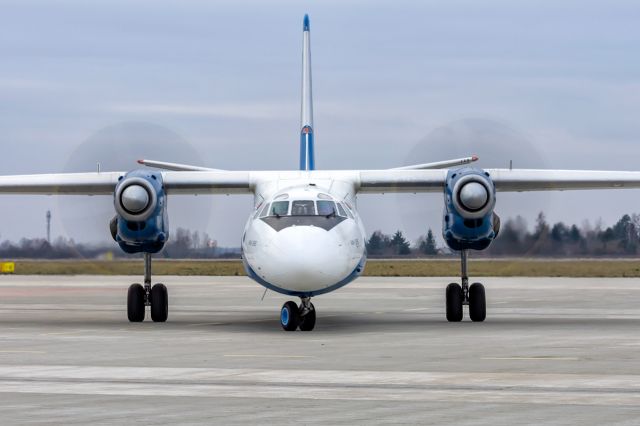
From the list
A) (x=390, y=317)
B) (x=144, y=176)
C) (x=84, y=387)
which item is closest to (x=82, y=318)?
(x=144, y=176)

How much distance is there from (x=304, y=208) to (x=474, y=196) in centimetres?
379

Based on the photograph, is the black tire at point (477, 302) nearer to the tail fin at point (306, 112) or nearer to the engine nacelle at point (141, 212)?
the tail fin at point (306, 112)

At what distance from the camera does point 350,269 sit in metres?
22.6

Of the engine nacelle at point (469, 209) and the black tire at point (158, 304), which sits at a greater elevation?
the engine nacelle at point (469, 209)

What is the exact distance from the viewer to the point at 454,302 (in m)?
26.3

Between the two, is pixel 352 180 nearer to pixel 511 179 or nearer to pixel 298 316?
pixel 511 179

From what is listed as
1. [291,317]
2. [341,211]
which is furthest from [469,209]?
[291,317]

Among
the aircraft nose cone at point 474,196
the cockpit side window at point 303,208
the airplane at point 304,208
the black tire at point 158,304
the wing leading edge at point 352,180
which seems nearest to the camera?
the airplane at point 304,208

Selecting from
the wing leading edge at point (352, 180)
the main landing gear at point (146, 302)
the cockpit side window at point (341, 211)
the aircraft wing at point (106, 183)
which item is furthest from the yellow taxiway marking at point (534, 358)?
the main landing gear at point (146, 302)

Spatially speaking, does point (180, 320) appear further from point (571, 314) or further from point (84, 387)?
point (84, 387)

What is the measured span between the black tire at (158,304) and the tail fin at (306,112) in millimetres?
4924

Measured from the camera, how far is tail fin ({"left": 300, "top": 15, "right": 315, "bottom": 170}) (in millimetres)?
30062

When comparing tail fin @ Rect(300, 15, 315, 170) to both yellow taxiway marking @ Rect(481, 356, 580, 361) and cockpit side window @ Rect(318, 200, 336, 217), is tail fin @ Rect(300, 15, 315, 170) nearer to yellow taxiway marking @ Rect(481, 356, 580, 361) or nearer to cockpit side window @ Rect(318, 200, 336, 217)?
cockpit side window @ Rect(318, 200, 336, 217)

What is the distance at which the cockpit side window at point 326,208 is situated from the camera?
2272 centimetres
